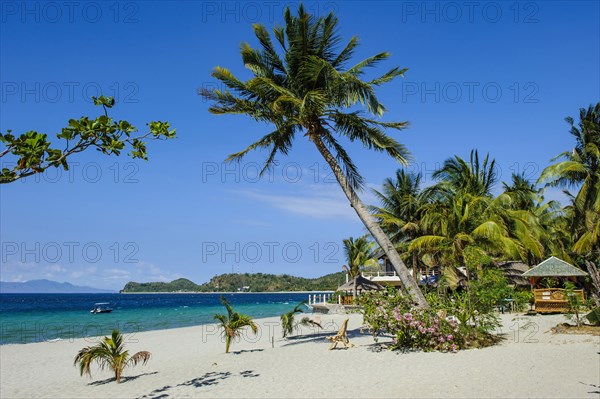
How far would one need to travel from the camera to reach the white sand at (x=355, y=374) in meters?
7.83

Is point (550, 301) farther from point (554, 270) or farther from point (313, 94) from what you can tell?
point (313, 94)

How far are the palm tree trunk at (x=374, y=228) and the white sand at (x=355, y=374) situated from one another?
1.97 metres

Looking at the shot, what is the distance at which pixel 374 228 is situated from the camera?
13133 millimetres

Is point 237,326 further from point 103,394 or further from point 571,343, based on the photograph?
point 571,343

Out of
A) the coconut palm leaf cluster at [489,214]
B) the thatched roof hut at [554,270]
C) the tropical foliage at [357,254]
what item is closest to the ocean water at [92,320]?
the tropical foliage at [357,254]

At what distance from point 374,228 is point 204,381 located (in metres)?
6.28

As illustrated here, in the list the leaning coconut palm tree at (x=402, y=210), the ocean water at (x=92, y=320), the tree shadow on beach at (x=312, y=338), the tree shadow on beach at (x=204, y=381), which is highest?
the leaning coconut palm tree at (x=402, y=210)

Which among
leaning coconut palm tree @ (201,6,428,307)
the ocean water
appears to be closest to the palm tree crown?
leaning coconut palm tree @ (201,6,428,307)

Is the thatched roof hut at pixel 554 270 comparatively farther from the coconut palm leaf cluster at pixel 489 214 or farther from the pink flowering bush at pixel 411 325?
the pink flowering bush at pixel 411 325

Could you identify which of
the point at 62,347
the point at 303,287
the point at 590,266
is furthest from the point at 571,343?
the point at 303,287

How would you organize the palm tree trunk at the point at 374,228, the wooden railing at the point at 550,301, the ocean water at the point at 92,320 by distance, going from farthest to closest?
the ocean water at the point at 92,320 → the wooden railing at the point at 550,301 → the palm tree trunk at the point at 374,228

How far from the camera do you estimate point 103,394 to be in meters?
9.05

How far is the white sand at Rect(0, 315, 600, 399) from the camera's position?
7.83m

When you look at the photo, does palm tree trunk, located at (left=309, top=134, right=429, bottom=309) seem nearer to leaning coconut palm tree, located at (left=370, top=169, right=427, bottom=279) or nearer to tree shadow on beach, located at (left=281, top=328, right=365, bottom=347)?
tree shadow on beach, located at (left=281, top=328, right=365, bottom=347)
